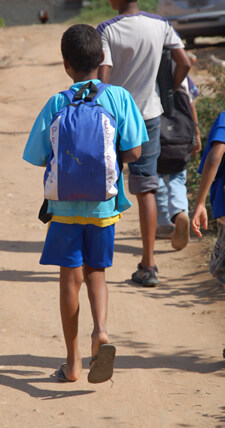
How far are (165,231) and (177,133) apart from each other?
3.15 feet

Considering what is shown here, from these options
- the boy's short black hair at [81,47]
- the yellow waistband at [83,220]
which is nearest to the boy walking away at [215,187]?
the yellow waistband at [83,220]

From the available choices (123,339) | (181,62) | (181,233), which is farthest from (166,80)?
(123,339)

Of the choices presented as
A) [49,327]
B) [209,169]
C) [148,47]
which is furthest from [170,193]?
[209,169]

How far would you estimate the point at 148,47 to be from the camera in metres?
4.53

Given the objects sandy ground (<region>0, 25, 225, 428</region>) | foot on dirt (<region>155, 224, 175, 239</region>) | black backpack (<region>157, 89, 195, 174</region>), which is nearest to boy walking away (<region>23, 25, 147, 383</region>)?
sandy ground (<region>0, 25, 225, 428</region>)

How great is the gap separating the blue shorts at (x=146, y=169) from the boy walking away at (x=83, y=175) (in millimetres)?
1270

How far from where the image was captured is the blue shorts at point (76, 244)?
3221mm

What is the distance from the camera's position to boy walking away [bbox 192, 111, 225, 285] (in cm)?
323

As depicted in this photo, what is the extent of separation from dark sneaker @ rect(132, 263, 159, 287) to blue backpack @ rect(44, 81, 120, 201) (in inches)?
68.2

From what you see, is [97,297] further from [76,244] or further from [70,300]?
[76,244]

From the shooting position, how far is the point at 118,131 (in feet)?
10.7

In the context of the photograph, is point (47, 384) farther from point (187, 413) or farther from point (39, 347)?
point (187, 413)

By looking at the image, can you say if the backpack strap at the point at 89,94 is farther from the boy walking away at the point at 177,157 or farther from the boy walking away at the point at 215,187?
the boy walking away at the point at 177,157

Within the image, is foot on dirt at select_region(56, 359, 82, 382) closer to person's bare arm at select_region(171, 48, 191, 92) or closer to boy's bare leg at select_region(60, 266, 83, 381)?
boy's bare leg at select_region(60, 266, 83, 381)
